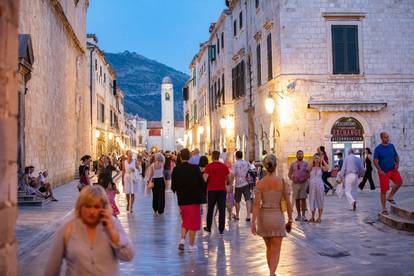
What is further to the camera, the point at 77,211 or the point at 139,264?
the point at 139,264

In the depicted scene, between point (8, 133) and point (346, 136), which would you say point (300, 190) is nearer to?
point (8, 133)

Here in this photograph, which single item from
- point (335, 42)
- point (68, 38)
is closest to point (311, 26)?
point (335, 42)

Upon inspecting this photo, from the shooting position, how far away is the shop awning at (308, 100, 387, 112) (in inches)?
906

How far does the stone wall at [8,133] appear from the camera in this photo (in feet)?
12.2

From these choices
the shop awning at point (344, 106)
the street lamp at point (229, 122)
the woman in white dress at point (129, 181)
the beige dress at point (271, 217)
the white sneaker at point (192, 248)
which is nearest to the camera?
the beige dress at point (271, 217)

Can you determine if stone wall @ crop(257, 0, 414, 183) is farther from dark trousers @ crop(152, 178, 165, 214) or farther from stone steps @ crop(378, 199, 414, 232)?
stone steps @ crop(378, 199, 414, 232)

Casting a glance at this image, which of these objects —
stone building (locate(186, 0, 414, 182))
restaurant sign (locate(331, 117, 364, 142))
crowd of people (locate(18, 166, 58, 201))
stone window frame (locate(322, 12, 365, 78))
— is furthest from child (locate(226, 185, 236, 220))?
stone window frame (locate(322, 12, 365, 78))

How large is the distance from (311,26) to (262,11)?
3.91 metres

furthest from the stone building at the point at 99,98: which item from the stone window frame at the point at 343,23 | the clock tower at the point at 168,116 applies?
the clock tower at the point at 168,116

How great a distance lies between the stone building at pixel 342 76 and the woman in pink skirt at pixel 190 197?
13.3 meters

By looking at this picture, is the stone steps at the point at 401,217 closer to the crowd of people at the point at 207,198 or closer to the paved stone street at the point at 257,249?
the paved stone street at the point at 257,249

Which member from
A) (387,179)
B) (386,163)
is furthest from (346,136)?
(387,179)

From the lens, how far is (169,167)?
82.8ft

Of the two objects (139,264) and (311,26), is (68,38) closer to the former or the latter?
(311,26)
